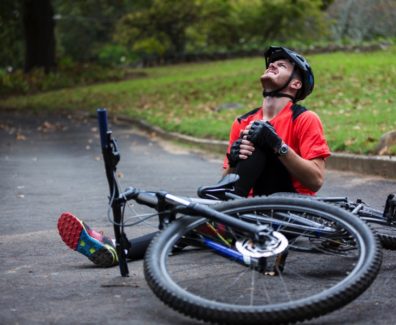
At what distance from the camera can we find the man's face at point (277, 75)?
5.89 meters

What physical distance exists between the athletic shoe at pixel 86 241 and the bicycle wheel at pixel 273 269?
Answer: 45 centimetres

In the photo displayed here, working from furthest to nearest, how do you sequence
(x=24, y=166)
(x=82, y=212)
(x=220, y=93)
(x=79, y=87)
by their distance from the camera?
(x=79, y=87)
(x=220, y=93)
(x=24, y=166)
(x=82, y=212)

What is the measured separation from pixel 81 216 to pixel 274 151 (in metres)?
3.52

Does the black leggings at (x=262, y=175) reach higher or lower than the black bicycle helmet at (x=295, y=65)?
lower

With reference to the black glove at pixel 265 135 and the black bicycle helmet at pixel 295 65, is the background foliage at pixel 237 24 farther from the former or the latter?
the black glove at pixel 265 135

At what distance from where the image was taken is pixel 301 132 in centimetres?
576

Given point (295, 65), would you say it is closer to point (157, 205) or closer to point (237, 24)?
point (157, 205)

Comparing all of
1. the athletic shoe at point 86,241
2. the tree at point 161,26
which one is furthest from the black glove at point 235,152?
the tree at point 161,26

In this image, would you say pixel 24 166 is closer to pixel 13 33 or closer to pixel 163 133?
pixel 163 133

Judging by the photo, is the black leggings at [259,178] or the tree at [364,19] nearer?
the black leggings at [259,178]

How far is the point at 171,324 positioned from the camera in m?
4.32

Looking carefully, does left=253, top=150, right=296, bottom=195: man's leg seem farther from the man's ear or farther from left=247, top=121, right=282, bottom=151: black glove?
the man's ear

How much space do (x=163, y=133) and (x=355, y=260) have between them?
14292 mm

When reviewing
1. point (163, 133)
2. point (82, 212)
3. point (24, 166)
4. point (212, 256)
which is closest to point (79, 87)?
point (163, 133)
